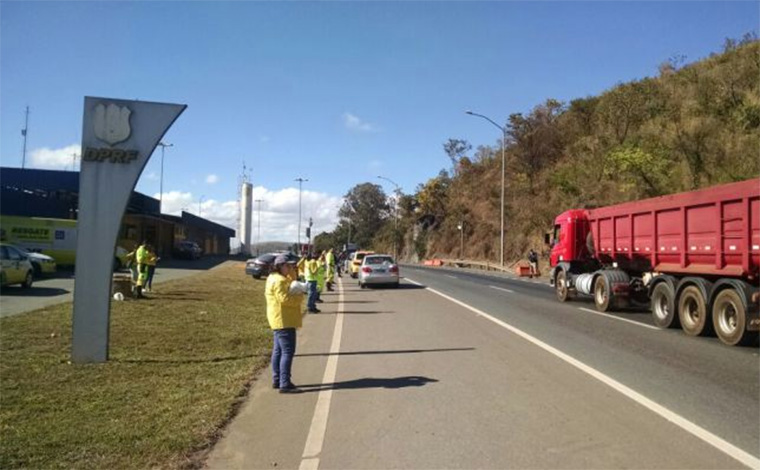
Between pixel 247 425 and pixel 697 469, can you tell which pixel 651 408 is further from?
pixel 247 425

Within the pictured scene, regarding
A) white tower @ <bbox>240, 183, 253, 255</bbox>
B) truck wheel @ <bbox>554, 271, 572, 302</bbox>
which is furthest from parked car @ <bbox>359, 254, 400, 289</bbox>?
white tower @ <bbox>240, 183, 253, 255</bbox>

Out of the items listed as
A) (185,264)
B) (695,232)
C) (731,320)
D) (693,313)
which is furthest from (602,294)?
(185,264)

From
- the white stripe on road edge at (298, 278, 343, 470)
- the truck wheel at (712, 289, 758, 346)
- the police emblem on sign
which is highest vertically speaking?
the police emblem on sign

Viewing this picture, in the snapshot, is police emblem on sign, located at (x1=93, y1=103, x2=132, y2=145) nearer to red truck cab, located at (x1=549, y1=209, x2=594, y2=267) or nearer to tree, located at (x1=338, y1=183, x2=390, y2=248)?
red truck cab, located at (x1=549, y1=209, x2=594, y2=267)

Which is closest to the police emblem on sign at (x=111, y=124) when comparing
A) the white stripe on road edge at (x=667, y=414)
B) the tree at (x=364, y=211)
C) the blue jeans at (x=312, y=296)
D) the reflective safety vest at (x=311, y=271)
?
the white stripe on road edge at (x=667, y=414)

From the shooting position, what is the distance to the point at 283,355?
26.6ft

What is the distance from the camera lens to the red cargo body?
11773 mm

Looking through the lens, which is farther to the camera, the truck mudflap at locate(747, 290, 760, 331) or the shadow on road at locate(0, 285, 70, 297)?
the shadow on road at locate(0, 285, 70, 297)

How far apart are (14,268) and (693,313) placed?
1887 centimetres

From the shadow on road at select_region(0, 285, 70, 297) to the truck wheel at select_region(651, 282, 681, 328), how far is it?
1619 centimetres

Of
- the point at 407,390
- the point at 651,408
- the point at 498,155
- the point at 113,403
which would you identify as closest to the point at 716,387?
the point at 651,408

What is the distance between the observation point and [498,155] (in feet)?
255

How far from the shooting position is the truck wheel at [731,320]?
11.6 meters

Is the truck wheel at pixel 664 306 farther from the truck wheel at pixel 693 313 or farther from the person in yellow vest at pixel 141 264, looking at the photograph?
the person in yellow vest at pixel 141 264
